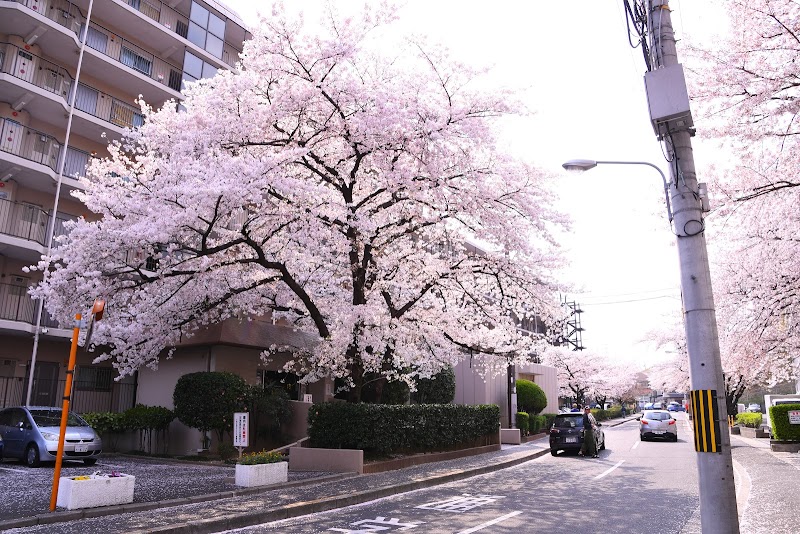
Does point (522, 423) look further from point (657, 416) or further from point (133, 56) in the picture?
point (133, 56)

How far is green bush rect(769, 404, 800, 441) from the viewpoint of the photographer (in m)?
20.8

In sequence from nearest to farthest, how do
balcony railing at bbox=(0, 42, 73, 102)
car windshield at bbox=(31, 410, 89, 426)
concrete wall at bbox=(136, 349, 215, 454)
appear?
car windshield at bbox=(31, 410, 89, 426) < concrete wall at bbox=(136, 349, 215, 454) < balcony railing at bbox=(0, 42, 73, 102)

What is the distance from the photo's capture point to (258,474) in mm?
11766

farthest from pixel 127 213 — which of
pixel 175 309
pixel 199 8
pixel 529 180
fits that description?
pixel 199 8

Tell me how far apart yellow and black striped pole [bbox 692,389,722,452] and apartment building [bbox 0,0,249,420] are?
785 inches

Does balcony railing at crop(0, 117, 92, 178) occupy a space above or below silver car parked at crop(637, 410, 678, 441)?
above

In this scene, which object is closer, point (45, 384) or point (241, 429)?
point (241, 429)

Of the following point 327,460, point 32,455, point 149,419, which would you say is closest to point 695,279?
point 327,460

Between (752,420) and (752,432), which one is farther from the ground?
(752,420)

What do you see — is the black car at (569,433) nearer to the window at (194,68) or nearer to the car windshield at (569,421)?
the car windshield at (569,421)

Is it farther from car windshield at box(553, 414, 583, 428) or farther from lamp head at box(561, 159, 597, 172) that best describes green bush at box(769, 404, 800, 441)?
lamp head at box(561, 159, 597, 172)

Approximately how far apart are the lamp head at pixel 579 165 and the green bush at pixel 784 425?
17275 mm

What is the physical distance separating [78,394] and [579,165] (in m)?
21.8

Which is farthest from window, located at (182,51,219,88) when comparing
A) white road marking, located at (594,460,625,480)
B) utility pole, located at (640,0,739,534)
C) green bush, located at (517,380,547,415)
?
utility pole, located at (640,0,739,534)
